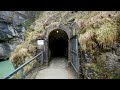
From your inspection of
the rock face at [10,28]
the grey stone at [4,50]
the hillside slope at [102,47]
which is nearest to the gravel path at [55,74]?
the hillside slope at [102,47]

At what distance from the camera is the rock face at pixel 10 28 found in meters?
40.7

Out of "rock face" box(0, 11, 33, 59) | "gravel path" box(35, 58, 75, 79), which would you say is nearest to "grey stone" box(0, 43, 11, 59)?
"rock face" box(0, 11, 33, 59)

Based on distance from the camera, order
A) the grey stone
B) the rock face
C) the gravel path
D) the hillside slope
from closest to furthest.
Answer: the hillside slope < the gravel path < the rock face < the grey stone

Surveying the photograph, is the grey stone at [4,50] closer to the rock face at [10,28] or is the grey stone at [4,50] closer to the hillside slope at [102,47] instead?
the rock face at [10,28]

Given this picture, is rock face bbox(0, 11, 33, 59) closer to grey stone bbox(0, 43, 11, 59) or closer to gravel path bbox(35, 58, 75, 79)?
grey stone bbox(0, 43, 11, 59)

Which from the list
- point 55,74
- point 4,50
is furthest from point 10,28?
point 55,74

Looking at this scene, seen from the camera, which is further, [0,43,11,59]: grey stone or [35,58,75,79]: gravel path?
[0,43,11,59]: grey stone

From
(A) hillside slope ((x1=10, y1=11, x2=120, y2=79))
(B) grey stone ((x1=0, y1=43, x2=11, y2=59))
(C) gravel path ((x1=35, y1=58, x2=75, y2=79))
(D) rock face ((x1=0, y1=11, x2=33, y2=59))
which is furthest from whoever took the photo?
(B) grey stone ((x1=0, y1=43, x2=11, y2=59))

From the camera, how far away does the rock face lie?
134 feet

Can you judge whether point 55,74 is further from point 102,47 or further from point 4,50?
point 4,50

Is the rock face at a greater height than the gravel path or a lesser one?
greater

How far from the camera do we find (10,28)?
138 ft

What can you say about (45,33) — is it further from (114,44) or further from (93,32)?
(114,44)
